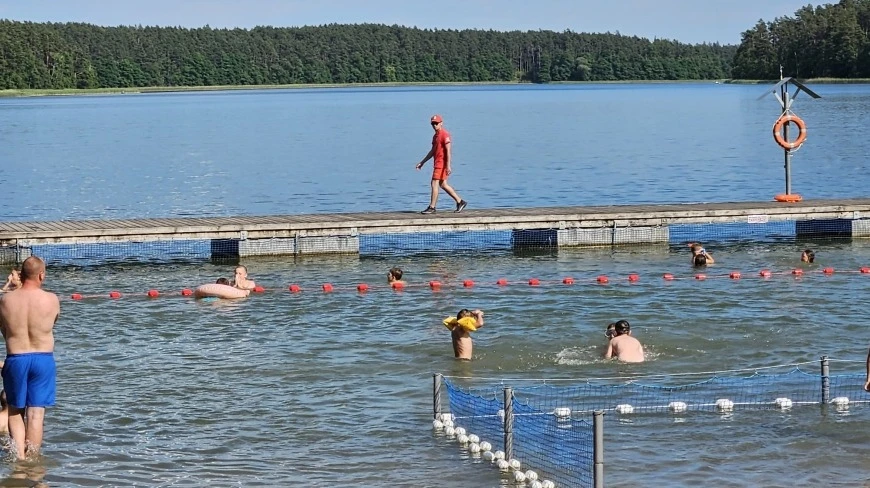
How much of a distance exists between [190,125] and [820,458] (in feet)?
270

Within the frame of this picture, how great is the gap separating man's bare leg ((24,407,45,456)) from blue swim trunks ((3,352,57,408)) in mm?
180

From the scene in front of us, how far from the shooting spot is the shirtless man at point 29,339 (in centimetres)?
1102

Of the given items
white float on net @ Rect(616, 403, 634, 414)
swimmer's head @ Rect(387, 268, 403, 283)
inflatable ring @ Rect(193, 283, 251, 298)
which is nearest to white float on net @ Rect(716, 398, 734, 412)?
white float on net @ Rect(616, 403, 634, 414)

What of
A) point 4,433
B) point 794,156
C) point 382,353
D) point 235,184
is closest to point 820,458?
point 382,353

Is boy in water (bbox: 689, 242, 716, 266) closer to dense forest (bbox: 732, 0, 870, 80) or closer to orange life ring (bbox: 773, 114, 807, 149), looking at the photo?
orange life ring (bbox: 773, 114, 807, 149)

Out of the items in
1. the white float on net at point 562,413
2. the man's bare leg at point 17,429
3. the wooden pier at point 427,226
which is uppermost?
the wooden pier at point 427,226

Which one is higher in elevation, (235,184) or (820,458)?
(235,184)

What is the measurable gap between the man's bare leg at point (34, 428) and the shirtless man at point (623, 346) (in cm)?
754

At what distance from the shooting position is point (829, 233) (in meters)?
27.1

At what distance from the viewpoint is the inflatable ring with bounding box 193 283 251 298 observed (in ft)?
69.9

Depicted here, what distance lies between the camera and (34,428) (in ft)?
38.3

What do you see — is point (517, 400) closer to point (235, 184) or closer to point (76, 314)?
point (76, 314)

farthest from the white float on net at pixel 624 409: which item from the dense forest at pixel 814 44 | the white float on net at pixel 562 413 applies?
the dense forest at pixel 814 44

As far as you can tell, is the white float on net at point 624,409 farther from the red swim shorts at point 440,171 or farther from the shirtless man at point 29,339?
the red swim shorts at point 440,171
